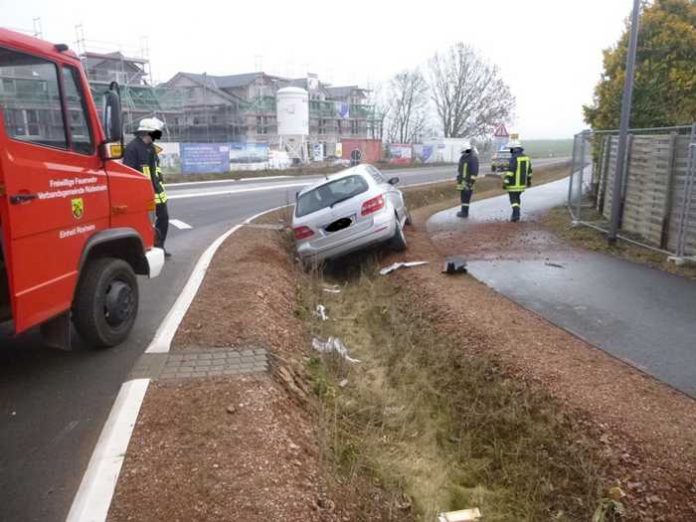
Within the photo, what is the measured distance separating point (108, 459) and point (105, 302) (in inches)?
76.7

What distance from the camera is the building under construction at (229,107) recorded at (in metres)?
45.6

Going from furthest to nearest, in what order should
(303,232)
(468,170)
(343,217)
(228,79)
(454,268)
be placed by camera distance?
1. (228,79)
2. (468,170)
3. (303,232)
4. (343,217)
5. (454,268)

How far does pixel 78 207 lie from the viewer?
14.3 ft

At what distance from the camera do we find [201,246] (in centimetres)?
1015

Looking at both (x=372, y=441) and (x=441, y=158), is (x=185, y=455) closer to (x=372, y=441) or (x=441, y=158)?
(x=372, y=441)

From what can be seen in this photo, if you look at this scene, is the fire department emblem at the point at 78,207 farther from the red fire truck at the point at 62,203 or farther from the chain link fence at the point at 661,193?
the chain link fence at the point at 661,193

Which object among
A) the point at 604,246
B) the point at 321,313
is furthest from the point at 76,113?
the point at 604,246

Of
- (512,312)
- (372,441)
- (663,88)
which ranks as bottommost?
(372,441)

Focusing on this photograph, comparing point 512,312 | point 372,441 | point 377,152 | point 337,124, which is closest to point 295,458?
point 372,441

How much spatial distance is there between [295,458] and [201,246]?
23.9 feet

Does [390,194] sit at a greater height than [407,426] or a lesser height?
greater

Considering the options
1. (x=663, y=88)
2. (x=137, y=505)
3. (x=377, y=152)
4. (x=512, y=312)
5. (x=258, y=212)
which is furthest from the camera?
(x=377, y=152)

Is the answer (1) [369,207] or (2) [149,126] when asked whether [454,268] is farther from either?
(2) [149,126]

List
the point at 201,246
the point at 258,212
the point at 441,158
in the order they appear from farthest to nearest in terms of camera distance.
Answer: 1. the point at 441,158
2. the point at 258,212
3. the point at 201,246
